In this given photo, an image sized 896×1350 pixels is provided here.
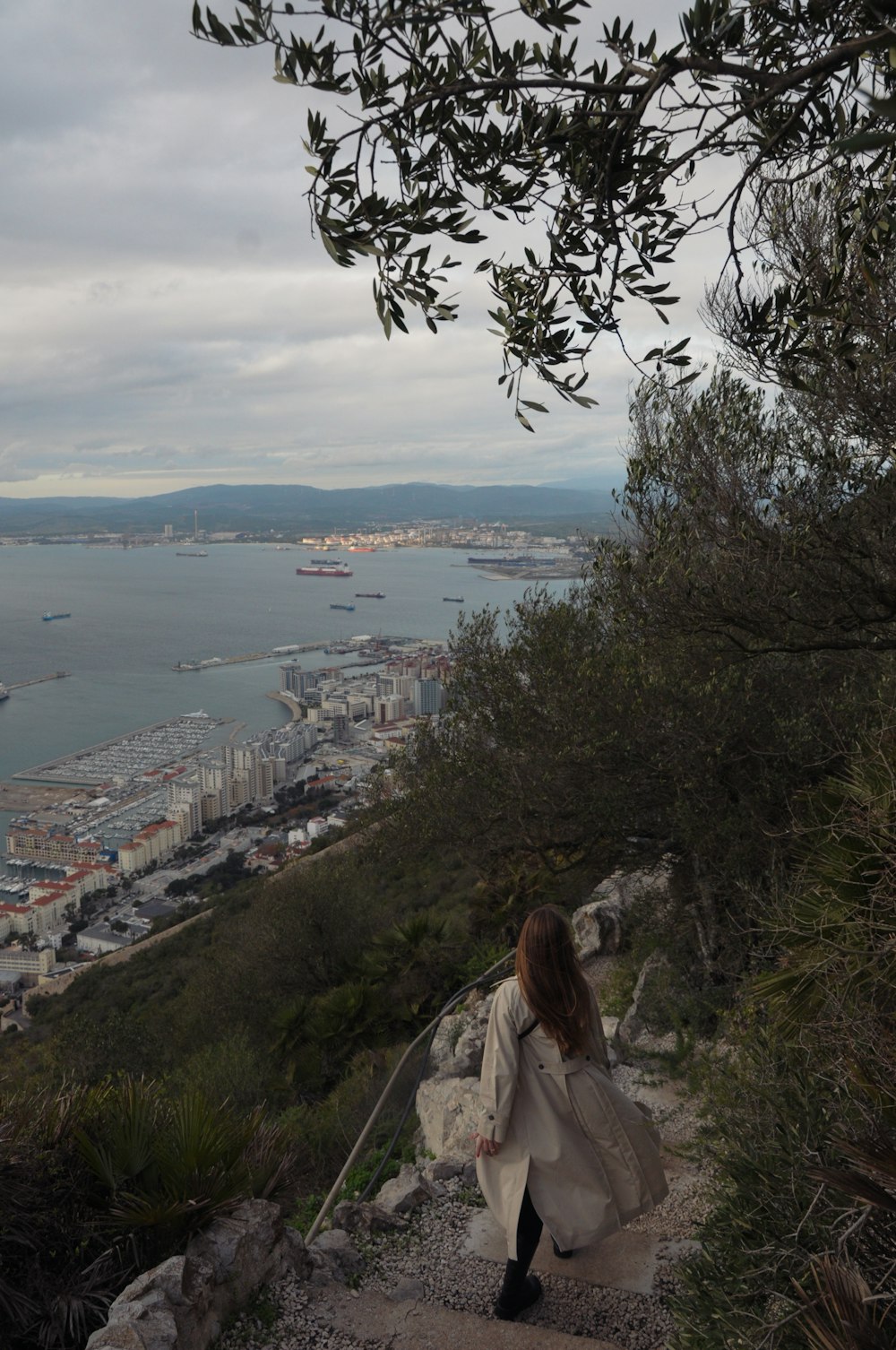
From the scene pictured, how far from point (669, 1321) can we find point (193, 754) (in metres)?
40.8

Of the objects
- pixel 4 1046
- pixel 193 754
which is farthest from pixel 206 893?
pixel 193 754

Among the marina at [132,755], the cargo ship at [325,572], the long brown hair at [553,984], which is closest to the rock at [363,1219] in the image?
the long brown hair at [553,984]

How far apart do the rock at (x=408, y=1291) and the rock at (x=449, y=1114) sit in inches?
68.2

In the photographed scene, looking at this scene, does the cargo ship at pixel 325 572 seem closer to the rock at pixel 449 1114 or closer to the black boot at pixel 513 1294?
the rock at pixel 449 1114

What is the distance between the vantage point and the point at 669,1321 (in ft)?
10.5

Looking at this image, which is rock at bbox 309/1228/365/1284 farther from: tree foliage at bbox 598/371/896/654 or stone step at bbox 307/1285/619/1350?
tree foliage at bbox 598/371/896/654

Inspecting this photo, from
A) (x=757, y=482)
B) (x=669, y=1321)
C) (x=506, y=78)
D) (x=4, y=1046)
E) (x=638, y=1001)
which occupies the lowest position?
(x=4, y=1046)

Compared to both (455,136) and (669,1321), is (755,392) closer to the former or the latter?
(455,136)

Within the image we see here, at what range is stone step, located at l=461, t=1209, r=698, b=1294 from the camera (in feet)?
11.4

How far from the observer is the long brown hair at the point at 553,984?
305 centimetres

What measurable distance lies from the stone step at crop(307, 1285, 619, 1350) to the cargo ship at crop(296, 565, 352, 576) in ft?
292

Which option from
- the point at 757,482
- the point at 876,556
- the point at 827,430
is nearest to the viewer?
the point at 876,556

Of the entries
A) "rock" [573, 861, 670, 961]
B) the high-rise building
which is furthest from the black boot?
the high-rise building

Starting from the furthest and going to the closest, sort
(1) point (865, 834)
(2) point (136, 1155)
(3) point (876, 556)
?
(3) point (876, 556) < (1) point (865, 834) < (2) point (136, 1155)
